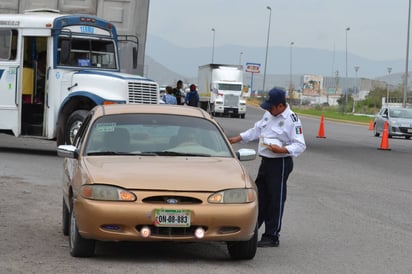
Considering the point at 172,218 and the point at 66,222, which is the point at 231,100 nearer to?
the point at 66,222

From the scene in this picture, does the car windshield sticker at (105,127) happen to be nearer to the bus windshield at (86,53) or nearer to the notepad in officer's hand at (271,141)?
the notepad in officer's hand at (271,141)

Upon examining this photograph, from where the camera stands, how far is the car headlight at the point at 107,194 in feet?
25.1

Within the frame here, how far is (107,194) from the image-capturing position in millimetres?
7707

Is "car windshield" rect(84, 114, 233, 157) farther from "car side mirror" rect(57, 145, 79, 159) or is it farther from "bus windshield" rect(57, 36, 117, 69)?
"bus windshield" rect(57, 36, 117, 69)

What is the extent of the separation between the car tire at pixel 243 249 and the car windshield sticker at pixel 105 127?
67.4 inches

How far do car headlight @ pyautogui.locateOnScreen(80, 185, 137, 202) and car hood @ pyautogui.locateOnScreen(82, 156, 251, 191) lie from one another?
0.05m

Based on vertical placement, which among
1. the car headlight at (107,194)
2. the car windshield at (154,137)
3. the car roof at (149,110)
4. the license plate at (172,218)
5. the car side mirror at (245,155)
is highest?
the car roof at (149,110)

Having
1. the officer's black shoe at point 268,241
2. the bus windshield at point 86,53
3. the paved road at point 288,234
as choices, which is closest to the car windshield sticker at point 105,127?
the paved road at point 288,234

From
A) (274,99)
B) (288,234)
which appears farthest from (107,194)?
(288,234)

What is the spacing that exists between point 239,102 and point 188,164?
51.1 metres

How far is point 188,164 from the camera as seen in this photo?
27.2 ft

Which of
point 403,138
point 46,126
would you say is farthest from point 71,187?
point 403,138

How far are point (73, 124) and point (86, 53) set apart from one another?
1.86m

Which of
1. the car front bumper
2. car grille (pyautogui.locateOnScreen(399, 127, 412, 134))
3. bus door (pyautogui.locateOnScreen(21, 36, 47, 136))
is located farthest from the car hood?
car grille (pyautogui.locateOnScreen(399, 127, 412, 134))
